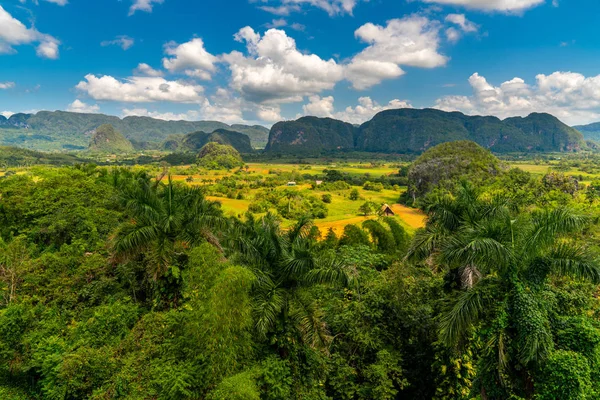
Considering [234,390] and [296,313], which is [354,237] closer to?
[296,313]

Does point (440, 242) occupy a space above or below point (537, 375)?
above

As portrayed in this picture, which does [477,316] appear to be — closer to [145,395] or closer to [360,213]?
[145,395]

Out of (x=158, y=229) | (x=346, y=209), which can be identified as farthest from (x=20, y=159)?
(x=158, y=229)

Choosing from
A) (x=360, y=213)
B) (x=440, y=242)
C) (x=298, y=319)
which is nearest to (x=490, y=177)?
(x=360, y=213)

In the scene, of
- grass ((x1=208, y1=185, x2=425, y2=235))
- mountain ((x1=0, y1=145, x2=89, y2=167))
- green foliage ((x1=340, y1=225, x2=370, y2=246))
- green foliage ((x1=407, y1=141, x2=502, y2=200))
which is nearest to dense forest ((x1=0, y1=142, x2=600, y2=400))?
green foliage ((x1=340, y1=225, x2=370, y2=246))

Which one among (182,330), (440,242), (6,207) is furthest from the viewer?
(6,207)

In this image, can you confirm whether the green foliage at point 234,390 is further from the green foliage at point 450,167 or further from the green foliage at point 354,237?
the green foliage at point 450,167

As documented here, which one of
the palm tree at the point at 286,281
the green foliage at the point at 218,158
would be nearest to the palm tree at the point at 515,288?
the palm tree at the point at 286,281

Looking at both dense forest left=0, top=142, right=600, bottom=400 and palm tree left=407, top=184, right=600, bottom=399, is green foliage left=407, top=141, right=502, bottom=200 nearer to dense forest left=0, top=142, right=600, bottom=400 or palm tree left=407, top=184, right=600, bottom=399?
dense forest left=0, top=142, right=600, bottom=400
